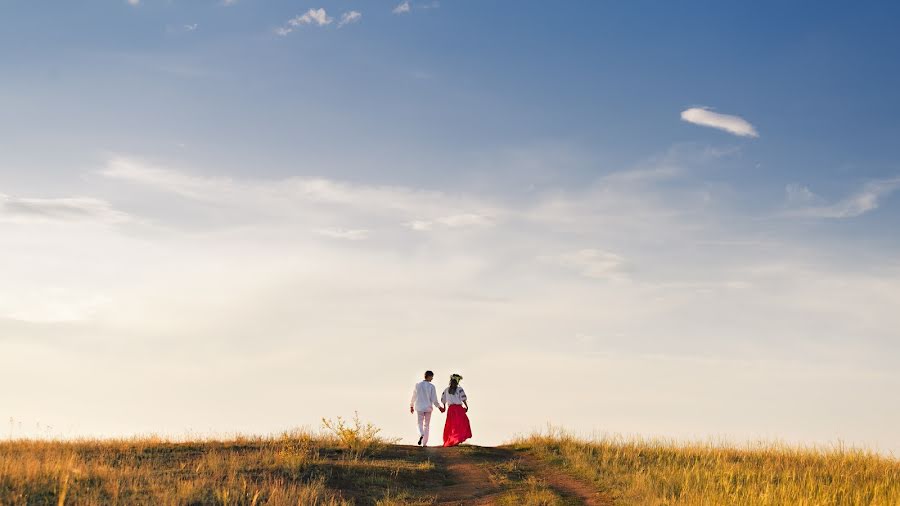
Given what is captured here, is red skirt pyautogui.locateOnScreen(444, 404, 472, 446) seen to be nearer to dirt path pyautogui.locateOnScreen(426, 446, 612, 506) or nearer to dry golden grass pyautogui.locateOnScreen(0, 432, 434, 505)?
dirt path pyautogui.locateOnScreen(426, 446, 612, 506)

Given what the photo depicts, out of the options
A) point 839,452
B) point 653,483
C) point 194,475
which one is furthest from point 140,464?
point 839,452

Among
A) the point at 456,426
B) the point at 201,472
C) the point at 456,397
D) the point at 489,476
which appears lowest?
the point at 489,476

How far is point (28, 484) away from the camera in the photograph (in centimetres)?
1538

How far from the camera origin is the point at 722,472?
18.6m

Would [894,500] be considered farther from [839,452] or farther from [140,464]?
[140,464]

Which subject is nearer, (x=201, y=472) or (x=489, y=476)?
(x=201, y=472)

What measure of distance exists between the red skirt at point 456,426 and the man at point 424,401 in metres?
0.57

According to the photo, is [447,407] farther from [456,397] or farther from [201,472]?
[201,472]

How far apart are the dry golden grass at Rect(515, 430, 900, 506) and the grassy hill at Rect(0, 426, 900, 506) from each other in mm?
53

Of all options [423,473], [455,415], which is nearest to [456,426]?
[455,415]

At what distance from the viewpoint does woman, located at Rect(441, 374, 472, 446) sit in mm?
25078

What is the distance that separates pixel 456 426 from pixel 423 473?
6155 millimetres

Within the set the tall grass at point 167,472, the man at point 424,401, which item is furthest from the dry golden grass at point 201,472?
the man at point 424,401

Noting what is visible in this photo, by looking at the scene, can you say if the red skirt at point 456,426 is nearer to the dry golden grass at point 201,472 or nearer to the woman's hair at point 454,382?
the woman's hair at point 454,382
